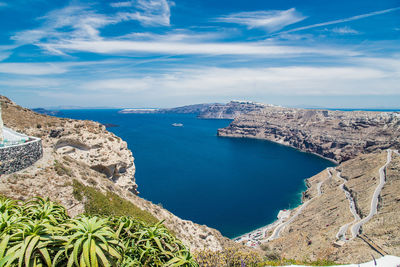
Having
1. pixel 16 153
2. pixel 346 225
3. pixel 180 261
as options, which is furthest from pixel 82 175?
pixel 346 225

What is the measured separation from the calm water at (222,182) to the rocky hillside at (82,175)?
27471 mm

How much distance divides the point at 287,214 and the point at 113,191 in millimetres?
50512

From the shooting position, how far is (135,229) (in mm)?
11609

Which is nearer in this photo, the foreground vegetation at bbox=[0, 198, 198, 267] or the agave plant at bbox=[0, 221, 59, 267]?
the agave plant at bbox=[0, 221, 59, 267]

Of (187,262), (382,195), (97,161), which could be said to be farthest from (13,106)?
(382,195)

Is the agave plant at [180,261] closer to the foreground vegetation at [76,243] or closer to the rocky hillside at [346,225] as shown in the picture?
the foreground vegetation at [76,243]

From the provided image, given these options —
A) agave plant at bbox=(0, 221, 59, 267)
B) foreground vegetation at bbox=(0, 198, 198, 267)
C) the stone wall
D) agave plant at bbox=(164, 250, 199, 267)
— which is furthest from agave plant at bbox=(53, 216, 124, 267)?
the stone wall

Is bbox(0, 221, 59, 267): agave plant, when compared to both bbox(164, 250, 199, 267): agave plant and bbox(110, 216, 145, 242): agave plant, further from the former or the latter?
bbox(164, 250, 199, 267): agave plant

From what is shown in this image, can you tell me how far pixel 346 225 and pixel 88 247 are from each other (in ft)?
151

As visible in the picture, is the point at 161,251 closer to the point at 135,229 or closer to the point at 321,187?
the point at 135,229

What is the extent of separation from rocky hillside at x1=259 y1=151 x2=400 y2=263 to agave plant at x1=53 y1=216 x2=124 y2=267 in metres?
28.0

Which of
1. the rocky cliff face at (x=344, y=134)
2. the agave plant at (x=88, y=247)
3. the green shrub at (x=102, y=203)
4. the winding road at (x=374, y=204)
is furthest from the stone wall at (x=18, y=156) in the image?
the rocky cliff face at (x=344, y=134)

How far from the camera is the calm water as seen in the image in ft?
209

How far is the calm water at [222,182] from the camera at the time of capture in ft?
209
